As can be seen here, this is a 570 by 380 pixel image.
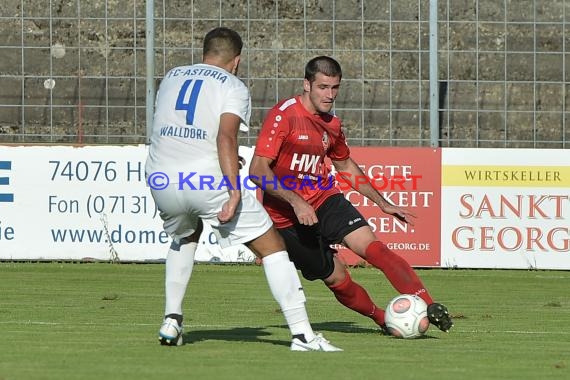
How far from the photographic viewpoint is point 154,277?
15062mm

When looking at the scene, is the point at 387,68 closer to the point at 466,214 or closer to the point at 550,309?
the point at 466,214

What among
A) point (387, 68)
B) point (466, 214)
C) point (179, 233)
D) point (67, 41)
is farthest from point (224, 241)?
point (67, 41)

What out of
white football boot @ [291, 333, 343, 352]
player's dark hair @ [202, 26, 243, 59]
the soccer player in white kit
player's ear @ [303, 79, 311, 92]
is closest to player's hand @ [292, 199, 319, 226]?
the soccer player in white kit

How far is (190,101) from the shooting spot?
7645 millimetres

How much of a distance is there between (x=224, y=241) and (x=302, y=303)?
58 cm

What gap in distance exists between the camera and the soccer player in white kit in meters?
7.50

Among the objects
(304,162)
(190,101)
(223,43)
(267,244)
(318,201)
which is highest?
(223,43)

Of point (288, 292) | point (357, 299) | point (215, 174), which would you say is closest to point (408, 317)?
point (357, 299)

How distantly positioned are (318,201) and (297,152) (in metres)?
0.40

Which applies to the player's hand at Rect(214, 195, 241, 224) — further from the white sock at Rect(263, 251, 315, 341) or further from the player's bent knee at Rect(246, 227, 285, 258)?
the white sock at Rect(263, 251, 315, 341)

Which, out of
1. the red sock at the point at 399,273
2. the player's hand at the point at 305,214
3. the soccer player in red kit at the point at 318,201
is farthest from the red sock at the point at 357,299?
the player's hand at the point at 305,214

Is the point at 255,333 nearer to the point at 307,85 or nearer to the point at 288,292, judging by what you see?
the point at 288,292

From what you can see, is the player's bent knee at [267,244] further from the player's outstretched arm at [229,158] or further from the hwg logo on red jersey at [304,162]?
the hwg logo on red jersey at [304,162]

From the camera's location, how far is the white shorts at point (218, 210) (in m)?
7.53
